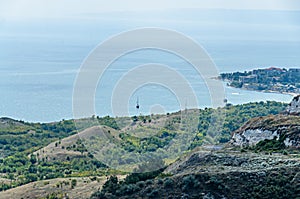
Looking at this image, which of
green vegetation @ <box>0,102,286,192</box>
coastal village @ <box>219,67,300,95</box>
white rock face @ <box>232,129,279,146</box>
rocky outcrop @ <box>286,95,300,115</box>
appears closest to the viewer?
white rock face @ <box>232,129,279,146</box>

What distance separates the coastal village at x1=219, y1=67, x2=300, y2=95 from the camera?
63.4 m

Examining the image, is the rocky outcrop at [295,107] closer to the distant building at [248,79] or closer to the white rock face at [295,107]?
the white rock face at [295,107]

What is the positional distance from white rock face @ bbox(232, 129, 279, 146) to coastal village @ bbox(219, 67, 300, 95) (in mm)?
42234

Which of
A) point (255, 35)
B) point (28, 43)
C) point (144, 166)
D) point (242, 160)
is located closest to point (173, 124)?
point (144, 166)

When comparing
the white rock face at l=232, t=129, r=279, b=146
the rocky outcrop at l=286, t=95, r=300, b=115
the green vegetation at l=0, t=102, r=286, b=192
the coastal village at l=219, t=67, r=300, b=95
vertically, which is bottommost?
the green vegetation at l=0, t=102, r=286, b=192

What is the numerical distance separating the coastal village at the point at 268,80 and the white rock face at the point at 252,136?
42234 millimetres

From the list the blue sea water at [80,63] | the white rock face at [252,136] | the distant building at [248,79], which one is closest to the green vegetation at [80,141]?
the white rock face at [252,136]

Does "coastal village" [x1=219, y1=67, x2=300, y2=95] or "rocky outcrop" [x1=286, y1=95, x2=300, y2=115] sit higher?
"coastal village" [x1=219, y1=67, x2=300, y2=95]

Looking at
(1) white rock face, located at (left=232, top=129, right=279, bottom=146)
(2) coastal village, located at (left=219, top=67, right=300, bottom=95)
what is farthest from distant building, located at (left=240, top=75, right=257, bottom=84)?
(1) white rock face, located at (left=232, top=129, right=279, bottom=146)

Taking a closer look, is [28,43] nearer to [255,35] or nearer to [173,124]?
[255,35]

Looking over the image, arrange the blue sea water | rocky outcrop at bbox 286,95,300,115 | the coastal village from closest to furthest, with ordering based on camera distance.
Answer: rocky outcrop at bbox 286,95,300,115 < the blue sea water < the coastal village

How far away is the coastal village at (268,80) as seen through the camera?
6341cm

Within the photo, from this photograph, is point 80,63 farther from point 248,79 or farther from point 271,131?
point 271,131

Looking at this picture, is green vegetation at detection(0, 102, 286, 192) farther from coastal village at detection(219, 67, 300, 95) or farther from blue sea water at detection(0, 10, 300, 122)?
coastal village at detection(219, 67, 300, 95)
